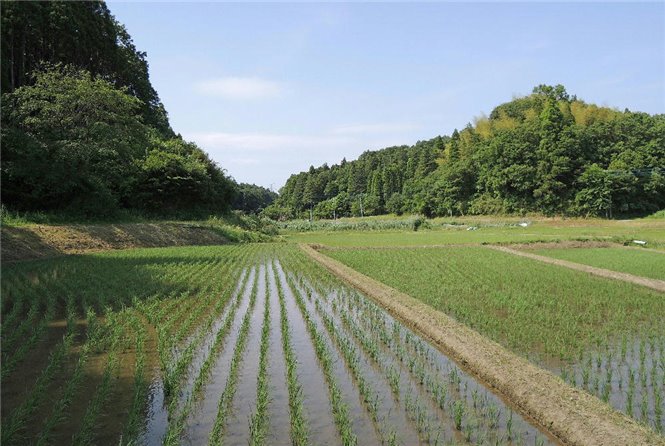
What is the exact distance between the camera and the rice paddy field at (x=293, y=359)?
12.1 ft

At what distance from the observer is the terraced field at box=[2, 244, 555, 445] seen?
11.9 ft

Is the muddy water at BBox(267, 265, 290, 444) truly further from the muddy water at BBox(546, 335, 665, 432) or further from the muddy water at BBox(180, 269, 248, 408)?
the muddy water at BBox(546, 335, 665, 432)

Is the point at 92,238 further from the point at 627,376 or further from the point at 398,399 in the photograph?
the point at 627,376

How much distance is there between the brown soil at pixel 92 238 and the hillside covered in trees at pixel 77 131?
1.93 metres

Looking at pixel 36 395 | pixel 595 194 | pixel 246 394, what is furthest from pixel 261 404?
pixel 595 194

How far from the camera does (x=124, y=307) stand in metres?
7.83

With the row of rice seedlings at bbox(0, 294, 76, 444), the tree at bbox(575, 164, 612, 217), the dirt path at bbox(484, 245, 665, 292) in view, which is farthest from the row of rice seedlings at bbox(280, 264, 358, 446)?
the tree at bbox(575, 164, 612, 217)

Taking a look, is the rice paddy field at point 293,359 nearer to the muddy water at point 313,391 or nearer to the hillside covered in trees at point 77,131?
the muddy water at point 313,391

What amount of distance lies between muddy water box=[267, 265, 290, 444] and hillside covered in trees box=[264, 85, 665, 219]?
3957cm

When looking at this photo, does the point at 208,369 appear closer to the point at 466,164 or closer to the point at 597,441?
the point at 597,441

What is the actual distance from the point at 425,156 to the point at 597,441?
2757 inches

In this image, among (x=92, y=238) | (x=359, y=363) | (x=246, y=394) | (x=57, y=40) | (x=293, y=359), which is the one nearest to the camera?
(x=246, y=394)

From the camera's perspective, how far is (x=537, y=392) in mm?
4109

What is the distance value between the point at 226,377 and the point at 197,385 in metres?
0.40
